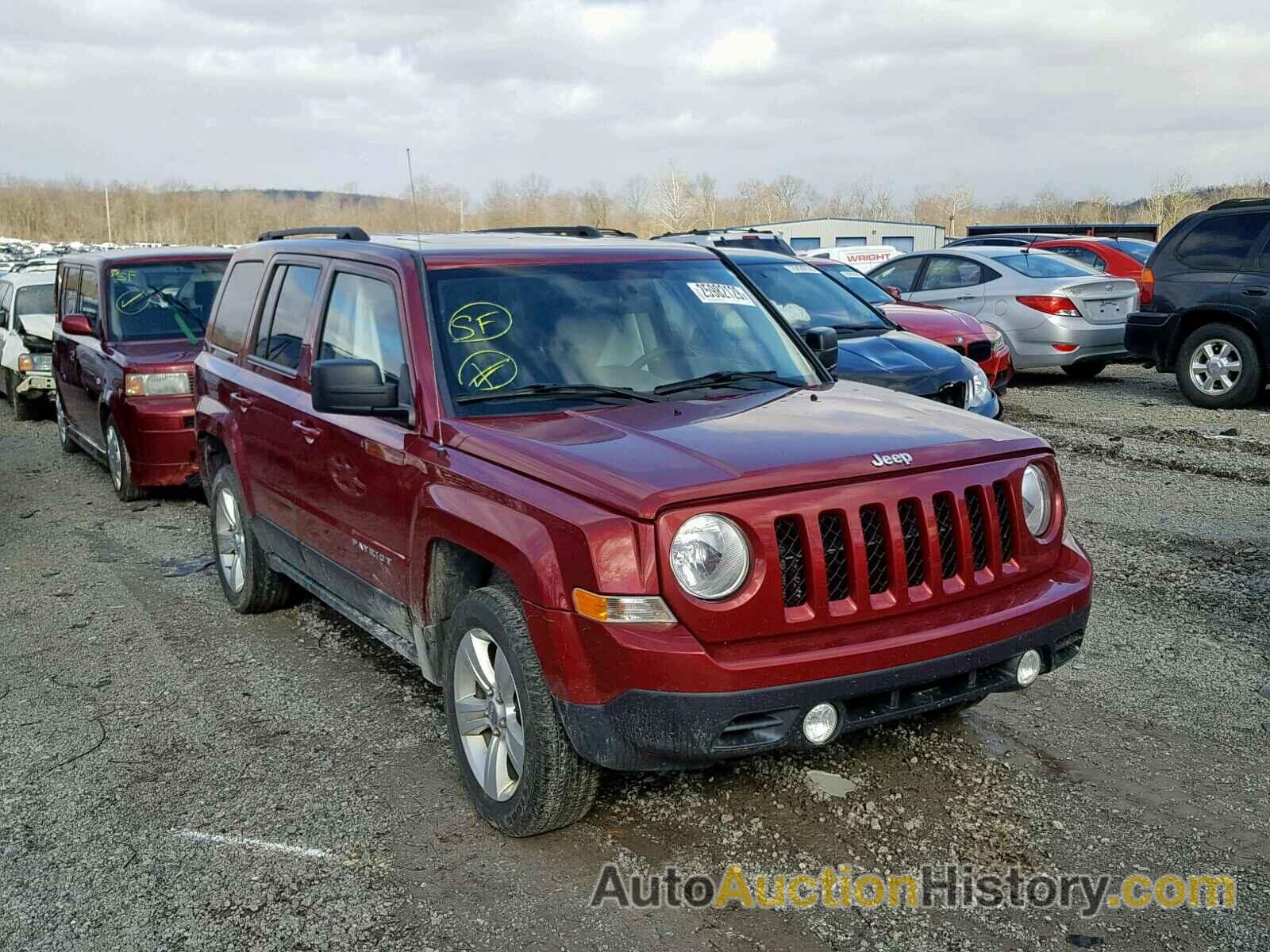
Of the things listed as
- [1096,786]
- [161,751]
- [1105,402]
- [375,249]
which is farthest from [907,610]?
[1105,402]

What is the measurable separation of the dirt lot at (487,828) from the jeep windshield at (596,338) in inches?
54.9

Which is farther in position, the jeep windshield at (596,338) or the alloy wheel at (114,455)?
the alloy wheel at (114,455)

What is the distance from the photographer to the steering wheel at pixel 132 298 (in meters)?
9.95

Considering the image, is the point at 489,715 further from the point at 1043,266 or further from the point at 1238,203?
the point at 1043,266

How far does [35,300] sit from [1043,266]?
1223cm

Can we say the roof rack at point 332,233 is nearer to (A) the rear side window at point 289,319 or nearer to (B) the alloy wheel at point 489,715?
(A) the rear side window at point 289,319

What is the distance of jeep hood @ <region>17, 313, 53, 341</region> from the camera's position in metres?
13.3

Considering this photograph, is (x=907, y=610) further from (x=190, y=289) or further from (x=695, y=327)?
(x=190, y=289)

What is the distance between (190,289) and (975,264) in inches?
357

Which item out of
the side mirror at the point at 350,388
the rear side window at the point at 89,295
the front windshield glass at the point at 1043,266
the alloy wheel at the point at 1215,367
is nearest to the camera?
the side mirror at the point at 350,388

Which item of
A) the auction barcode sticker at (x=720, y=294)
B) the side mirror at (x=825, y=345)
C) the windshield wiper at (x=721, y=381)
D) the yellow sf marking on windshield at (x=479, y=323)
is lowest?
the windshield wiper at (x=721, y=381)

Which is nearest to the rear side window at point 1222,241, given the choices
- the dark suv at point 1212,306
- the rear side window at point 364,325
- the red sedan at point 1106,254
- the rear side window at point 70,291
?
the dark suv at point 1212,306

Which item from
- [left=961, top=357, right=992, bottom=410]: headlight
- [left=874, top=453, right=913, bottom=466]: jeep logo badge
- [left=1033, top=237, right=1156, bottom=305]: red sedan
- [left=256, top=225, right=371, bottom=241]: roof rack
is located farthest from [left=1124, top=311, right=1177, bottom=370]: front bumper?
[left=874, top=453, right=913, bottom=466]: jeep logo badge

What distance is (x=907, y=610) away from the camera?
140 inches
